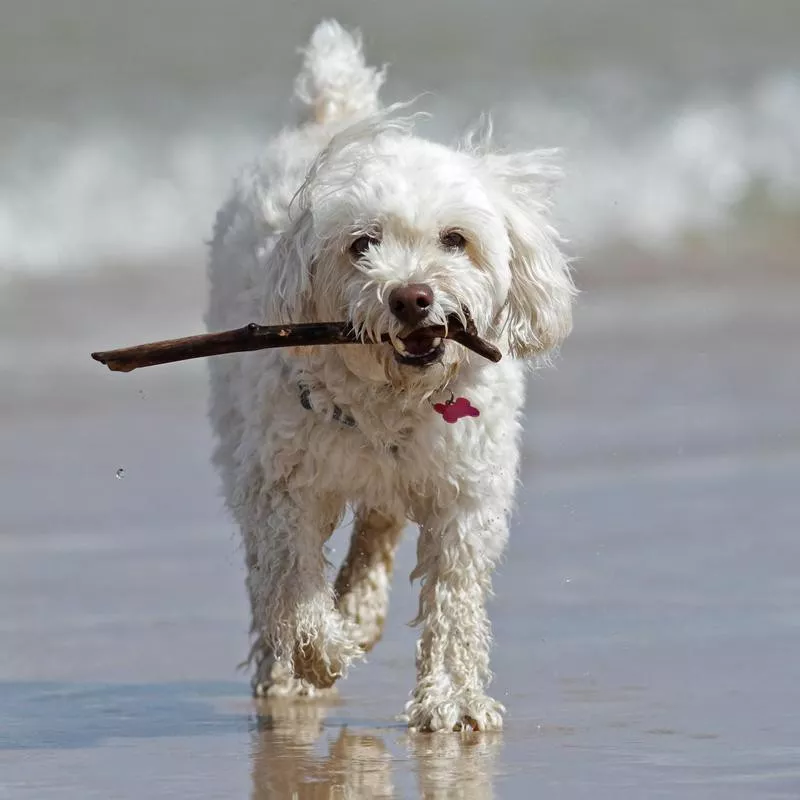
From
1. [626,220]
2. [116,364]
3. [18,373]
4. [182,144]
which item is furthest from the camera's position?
[182,144]

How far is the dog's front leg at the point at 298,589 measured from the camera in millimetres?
5570

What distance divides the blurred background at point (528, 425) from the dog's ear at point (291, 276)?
2.83ft

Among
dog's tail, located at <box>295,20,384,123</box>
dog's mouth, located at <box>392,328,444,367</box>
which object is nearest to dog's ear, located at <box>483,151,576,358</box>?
dog's mouth, located at <box>392,328,444,367</box>

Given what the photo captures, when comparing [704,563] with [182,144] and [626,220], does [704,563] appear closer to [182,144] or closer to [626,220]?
[626,220]

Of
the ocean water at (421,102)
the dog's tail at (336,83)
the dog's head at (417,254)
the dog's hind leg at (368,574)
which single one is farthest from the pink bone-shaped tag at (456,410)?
the ocean water at (421,102)

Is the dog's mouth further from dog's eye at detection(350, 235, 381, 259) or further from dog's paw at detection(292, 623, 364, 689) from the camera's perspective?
dog's paw at detection(292, 623, 364, 689)

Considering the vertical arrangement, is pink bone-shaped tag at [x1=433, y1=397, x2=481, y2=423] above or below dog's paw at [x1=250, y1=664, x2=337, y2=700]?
above

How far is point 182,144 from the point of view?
18312mm

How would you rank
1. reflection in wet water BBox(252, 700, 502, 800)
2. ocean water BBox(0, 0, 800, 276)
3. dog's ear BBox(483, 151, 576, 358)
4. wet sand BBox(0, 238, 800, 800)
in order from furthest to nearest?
1. ocean water BBox(0, 0, 800, 276)
2. dog's ear BBox(483, 151, 576, 358)
3. wet sand BBox(0, 238, 800, 800)
4. reflection in wet water BBox(252, 700, 502, 800)

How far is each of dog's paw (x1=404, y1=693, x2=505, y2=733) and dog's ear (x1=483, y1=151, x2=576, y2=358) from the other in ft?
3.31

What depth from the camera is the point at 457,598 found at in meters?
5.71

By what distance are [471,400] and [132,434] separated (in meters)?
5.58

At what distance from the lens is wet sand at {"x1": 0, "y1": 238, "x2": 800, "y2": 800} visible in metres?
4.73

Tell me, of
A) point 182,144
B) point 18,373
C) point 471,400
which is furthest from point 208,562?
point 182,144
